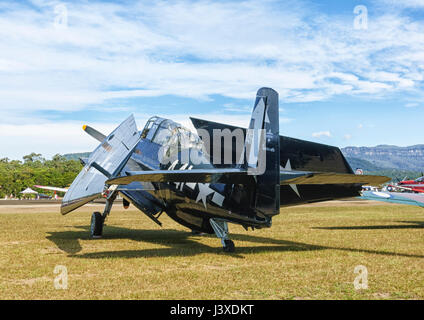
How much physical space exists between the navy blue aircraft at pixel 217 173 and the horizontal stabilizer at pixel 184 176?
20 millimetres

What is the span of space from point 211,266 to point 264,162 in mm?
2572

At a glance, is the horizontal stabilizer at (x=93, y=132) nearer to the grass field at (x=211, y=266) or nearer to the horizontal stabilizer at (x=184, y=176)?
the grass field at (x=211, y=266)

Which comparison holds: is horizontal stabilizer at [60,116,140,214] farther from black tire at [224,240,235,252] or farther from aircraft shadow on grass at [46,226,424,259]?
black tire at [224,240,235,252]

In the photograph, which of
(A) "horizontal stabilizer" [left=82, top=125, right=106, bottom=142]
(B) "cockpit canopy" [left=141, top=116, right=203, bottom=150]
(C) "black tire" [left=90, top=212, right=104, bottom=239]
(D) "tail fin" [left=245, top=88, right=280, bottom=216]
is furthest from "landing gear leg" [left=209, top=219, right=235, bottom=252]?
(A) "horizontal stabilizer" [left=82, top=125, right=106, bottom=142]

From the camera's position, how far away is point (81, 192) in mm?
13227

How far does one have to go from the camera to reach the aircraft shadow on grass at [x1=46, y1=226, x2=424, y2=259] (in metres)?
10.7

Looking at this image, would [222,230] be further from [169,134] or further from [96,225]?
[96,225]

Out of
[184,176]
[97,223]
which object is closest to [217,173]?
[184,176]

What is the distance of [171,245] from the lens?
12.6m

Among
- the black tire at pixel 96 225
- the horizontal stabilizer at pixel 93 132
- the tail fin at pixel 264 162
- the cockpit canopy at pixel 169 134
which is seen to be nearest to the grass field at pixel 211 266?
the black tire at pixel 96 225

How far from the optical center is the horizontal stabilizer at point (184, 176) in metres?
8.37
